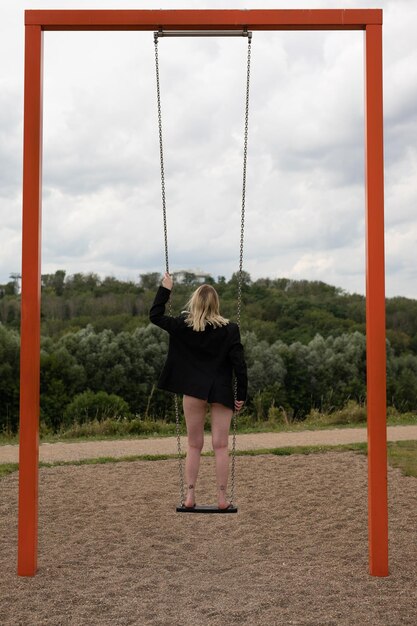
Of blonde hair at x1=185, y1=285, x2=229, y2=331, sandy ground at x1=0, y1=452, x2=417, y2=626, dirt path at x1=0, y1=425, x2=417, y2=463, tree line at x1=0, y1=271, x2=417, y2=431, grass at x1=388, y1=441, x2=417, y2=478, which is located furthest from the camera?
tree line at x1=0, y1=271, x2=417, y2=431

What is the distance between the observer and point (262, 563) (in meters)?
5.54

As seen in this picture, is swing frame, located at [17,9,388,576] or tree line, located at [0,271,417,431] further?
tree line, located at [0,271,417,431]

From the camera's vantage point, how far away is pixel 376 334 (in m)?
5.13

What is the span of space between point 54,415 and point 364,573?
1683 centimetres

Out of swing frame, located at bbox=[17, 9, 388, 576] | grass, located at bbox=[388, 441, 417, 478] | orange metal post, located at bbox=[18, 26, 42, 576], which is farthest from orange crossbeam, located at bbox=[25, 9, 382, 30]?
grass, located at bbox=[388, 441, 417, 478]

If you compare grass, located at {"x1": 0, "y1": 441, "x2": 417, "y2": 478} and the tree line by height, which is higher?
the tree line

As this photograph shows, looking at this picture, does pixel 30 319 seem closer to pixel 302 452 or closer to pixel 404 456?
pixel 302 452

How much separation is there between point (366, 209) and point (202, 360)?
5.00 feet

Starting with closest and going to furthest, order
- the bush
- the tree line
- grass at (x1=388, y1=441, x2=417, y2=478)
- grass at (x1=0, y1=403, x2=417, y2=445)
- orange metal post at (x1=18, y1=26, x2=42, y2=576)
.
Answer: orange metal post at (x1=18, y1=26, x2=42, y2=576) < grass at (x1=388, y1=441, x2=417, y2=478) < grass at (x1=0, y1=403, x2=417, y2=445) < the bush < the tree line

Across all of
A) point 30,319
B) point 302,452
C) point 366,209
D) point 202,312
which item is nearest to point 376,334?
point 366,209

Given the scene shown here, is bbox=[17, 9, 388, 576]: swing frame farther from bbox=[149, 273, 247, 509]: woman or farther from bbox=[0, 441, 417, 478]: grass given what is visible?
bbox=[0, 441, 417, 478]: grass

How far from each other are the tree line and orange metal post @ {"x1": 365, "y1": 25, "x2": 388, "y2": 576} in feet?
45.8

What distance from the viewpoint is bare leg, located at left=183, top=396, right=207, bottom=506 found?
5.45 metres

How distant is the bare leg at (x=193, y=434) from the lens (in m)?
5.45
